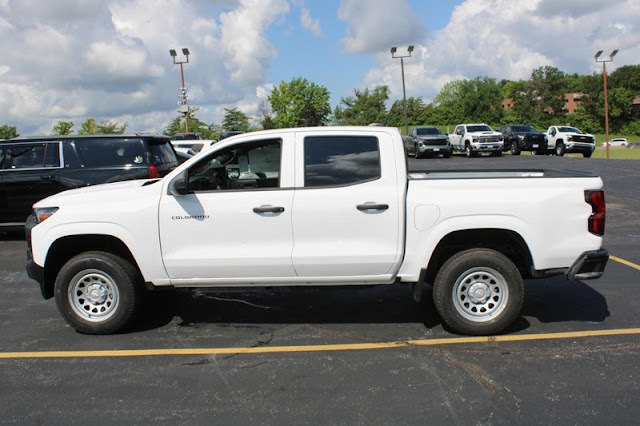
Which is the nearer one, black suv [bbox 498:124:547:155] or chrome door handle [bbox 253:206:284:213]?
chrome door handle [bbox 253:206:284:213]

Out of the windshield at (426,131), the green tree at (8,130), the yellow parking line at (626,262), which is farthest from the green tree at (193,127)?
the yellow parking line at (626,262)

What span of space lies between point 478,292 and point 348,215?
4.42ft

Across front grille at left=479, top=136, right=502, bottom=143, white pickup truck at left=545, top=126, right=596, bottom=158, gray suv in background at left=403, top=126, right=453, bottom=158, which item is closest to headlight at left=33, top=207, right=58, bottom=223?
gray suv in background at left=403, top=126, right=453, bottom=158

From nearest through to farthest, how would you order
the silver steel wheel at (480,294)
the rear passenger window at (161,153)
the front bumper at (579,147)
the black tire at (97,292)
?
the silver steel wheel at (480,294)
the black tire at (97,292)
the rear passenger window at (161,153)
the front bumper at (579,147)

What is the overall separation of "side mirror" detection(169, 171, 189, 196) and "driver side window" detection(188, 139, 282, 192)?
7 centimetres

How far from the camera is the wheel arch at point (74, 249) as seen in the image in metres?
4.92

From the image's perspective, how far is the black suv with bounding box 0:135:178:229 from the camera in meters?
9.11

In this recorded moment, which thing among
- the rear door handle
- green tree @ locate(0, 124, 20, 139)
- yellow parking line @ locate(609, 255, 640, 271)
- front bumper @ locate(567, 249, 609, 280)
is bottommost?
yellow parking line @ locate(609, 255, 640, 271)

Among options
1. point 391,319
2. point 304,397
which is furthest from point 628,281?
point 304,397

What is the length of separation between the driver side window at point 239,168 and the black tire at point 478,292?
179 centimetres

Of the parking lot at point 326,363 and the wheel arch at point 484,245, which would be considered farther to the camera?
the wheel arch at point 484,245

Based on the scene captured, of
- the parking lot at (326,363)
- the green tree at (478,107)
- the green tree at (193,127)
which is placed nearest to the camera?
the parking lot at (326,363)

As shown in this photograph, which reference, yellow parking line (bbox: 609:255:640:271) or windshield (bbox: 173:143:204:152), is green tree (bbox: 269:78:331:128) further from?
yellow parking line (bbox: 609:255:640:271)

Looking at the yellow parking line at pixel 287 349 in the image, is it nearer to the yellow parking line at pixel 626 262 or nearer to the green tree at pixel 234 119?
the yellow parking line at pixel 626 262
